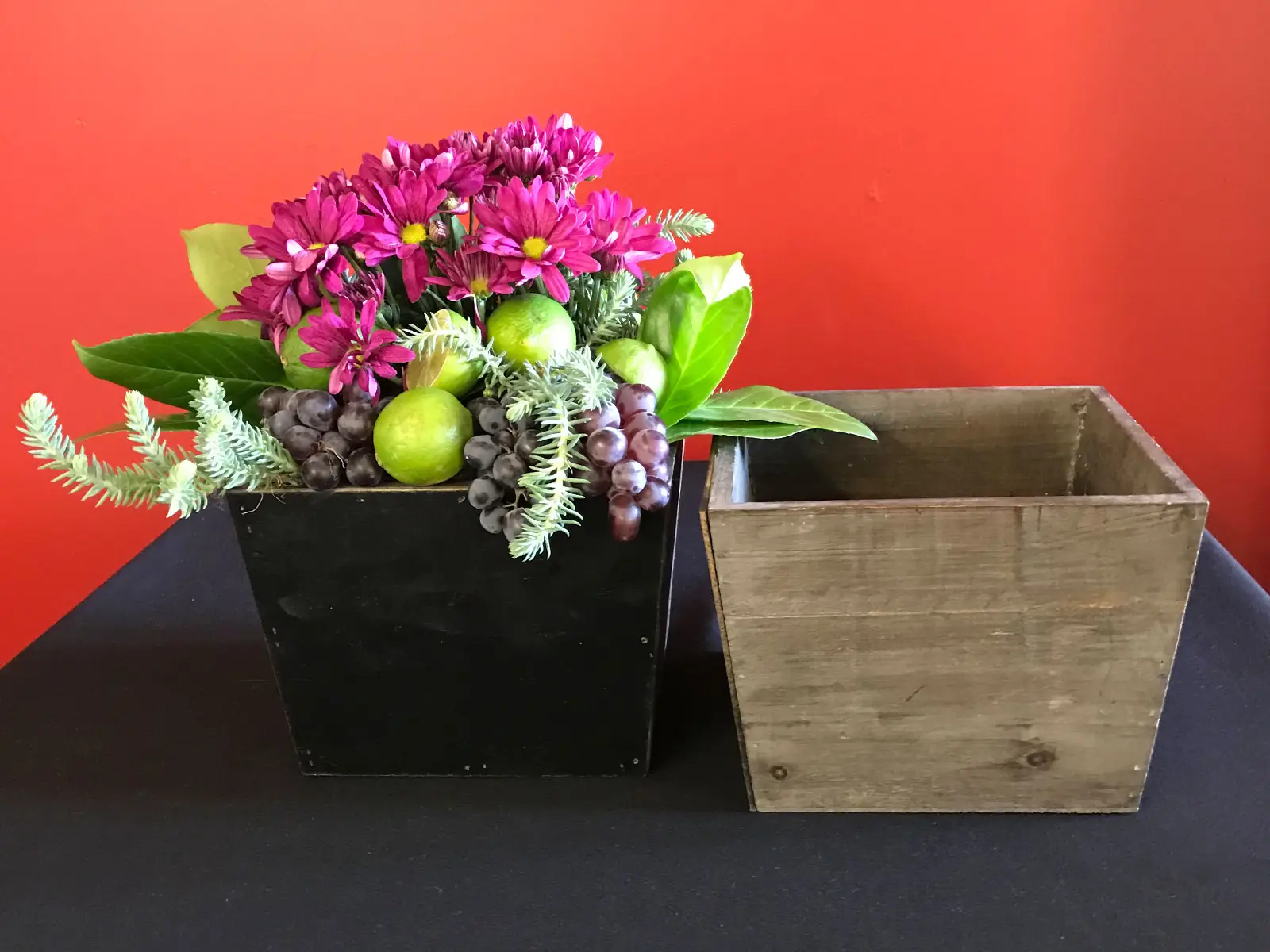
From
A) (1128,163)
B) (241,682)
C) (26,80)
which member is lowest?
(241,682)

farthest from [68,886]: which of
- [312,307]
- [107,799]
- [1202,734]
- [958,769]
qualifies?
[1202,734]

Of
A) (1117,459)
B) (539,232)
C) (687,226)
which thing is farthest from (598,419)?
(1117,459)

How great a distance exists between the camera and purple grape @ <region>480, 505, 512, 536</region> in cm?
54

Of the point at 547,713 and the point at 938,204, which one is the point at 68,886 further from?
the point at 938,204

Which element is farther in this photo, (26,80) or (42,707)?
(26,80)

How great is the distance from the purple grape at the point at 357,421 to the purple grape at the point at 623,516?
15 centimetres

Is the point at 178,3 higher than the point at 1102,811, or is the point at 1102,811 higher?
the point at 178,3

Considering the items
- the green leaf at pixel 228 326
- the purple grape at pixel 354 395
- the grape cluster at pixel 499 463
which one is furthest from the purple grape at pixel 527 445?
the green leaf at pixel 228 326

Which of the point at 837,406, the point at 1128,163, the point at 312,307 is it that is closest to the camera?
the point at 312,307

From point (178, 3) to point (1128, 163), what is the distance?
47.3 inches

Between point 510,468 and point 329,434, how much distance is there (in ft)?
0.38

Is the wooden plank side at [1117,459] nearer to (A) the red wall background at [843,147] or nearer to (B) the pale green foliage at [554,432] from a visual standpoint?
(B) the pale green foliage at [554,432]

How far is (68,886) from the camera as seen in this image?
1.88ft

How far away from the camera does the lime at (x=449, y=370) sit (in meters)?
0.55
